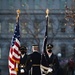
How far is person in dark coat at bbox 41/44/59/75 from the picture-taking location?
1561 centimetres

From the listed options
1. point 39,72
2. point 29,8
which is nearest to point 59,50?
point 29,8

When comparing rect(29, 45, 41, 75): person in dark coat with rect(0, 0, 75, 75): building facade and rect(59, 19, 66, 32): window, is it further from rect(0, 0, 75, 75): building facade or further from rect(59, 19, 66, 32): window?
rect(0, 0, 75, 75): building facade

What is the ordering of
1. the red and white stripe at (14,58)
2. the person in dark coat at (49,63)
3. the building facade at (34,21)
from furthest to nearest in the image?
the building facade at (34,21)
the red and white stripe at (14,58)
the person in dark coat at (49,63)

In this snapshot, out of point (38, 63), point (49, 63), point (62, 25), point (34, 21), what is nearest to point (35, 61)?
point (38, 63)

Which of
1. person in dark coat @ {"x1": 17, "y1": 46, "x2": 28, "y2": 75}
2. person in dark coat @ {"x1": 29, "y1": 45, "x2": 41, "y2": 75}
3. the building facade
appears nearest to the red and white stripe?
person in dark coat @ {"x1": 17, "y1": 46, "x2": 28, "y2": 75}

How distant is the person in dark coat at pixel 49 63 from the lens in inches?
615

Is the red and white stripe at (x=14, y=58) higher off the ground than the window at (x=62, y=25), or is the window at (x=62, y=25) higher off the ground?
the red and white stripe at (x=14, y=58)

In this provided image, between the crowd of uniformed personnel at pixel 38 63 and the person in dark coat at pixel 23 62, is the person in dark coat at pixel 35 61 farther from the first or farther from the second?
the person in dark coat at pixel 23 62

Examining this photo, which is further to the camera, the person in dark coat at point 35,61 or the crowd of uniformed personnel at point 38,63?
the person in dark coat at point 35,61

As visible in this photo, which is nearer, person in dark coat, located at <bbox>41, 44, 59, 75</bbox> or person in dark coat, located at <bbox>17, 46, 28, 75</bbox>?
person in dark coat, located at <bbox>41, 44, 59, 75</bbox>

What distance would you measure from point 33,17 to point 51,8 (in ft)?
9.37

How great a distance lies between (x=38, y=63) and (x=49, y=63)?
1.81 feet

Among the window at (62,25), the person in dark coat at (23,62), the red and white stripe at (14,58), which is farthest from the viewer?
the window at (62,25)

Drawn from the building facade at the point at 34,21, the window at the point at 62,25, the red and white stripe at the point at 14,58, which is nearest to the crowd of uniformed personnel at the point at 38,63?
the red and white stripe at the point at 14,58
